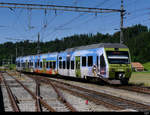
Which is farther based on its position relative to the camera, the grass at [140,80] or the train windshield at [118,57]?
the grass at [140,80]

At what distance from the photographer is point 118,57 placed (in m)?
19.2

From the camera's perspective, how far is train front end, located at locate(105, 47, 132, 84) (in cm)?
1855

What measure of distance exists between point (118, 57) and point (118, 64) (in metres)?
0.60

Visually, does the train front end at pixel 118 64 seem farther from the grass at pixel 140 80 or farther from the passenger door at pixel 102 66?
the grass at pixel 140 80

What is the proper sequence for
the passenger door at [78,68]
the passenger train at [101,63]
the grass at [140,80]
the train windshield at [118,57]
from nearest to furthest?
the passenger train at [101,63] < the train windshield at [118,57] < the passenger door at [78,68] < the grass at [140,80]

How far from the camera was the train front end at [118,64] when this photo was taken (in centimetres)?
1855

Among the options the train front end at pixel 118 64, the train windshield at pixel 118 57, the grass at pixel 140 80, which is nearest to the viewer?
the train front end at pixel 118 64

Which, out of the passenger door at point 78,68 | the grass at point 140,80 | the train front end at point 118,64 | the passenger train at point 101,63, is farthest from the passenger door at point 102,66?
the grass at point 140,80

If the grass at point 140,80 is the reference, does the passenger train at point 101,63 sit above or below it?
above

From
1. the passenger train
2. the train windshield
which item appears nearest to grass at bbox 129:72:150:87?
the train windshield

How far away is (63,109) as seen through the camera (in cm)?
1014

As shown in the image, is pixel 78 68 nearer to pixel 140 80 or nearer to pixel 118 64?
pixel 118 64

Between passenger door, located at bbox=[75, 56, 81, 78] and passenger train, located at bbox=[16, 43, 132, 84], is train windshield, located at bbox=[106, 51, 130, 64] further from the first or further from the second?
passenger door, located at bbox=[75, 56, 81, 78]

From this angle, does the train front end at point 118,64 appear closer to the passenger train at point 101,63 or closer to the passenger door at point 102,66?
the passenger train at point 101,63
